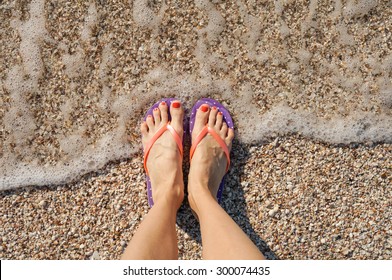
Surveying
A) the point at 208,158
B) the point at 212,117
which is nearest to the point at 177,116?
the point at 212,117

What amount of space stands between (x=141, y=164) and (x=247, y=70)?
2.72 feet

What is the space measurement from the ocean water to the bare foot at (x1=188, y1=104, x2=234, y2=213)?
0.09m

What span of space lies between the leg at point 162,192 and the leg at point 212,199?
0.10 metres

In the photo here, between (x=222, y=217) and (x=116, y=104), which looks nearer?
(x=222, y=217)

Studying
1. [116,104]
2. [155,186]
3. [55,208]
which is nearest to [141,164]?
[155,186]

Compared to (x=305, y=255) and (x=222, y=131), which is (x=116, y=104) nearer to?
(x=222, y=131)

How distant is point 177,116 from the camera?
2.31m

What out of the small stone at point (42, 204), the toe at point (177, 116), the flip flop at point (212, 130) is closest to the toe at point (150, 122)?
the toe at point (177, 116)

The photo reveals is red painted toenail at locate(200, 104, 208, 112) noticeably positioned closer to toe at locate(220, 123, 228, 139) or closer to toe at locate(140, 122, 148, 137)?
toe at locate(220, 123, 228, 139)

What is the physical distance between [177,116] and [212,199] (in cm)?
53

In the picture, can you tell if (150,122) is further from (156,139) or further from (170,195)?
(170,195)

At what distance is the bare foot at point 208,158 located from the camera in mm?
2199

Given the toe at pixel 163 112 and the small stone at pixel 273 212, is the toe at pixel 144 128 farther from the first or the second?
the small stone at pixel 273 212

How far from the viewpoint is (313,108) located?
2.31 meters
